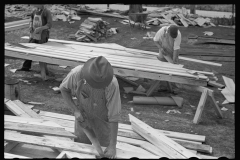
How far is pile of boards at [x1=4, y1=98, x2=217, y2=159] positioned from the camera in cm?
404

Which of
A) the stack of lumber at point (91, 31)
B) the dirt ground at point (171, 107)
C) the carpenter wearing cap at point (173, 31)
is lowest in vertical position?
the dirt ground at point (171, 107)

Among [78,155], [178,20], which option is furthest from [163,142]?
[178,20]

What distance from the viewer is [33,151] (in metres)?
4.10

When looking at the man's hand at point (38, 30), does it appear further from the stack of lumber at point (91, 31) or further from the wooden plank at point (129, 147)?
the wooden plank at point (129, 147)

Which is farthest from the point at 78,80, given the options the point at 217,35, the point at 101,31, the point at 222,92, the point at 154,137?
the point at 217,35

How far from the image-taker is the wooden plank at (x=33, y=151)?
4.06 m

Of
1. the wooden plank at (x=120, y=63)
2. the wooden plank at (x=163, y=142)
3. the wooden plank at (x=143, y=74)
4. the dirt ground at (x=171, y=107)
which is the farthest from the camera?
the wooden plank at (x=120, y=63)

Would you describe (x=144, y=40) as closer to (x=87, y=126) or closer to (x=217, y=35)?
(x=217, y=35)

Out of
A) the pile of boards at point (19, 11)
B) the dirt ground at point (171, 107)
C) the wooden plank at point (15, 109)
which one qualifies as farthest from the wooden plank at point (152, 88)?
the pile of boards at point (19, 11)

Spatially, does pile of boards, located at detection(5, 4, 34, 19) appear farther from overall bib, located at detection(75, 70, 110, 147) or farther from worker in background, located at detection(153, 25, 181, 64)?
overall bib, located at detection(75, 70, 110, 147)

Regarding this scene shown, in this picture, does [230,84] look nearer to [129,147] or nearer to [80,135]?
[129,147]

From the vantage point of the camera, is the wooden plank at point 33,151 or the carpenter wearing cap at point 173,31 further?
the carpenter wearing cap at point 173,31

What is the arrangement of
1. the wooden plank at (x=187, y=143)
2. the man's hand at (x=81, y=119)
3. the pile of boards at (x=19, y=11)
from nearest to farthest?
the man's hand at (x=81, y=119), the wooden plank at (x=187, y=143), the pile of boards at (x=19, y=11)

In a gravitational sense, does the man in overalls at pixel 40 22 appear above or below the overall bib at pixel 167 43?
above
